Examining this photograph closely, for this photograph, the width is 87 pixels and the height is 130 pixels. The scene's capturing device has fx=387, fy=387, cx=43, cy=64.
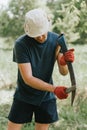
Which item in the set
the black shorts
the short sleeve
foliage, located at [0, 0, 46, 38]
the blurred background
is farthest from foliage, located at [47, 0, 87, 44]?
the short sleeve

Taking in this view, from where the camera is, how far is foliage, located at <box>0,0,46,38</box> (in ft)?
16.7

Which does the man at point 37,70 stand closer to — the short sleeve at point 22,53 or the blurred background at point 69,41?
the short sleeve at point 22,53

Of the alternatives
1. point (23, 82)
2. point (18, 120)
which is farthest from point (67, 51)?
point (18, 120)

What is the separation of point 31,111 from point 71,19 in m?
3.01

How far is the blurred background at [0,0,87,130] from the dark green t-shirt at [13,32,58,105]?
86 cm

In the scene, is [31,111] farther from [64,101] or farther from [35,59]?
[64,101]

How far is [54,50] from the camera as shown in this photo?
2.08 metres

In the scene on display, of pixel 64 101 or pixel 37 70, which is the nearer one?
pixel 37 70

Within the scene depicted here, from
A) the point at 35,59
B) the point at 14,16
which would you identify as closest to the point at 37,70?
the point at 35,59

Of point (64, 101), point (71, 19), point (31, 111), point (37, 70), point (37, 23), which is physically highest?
point (71, 19)

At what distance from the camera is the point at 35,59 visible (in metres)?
2.05

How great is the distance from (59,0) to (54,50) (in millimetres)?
3733

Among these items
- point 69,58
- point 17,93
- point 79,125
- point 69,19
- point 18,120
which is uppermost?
point 69,19

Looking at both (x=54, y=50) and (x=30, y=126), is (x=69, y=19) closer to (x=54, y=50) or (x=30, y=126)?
(x=30, y=126)
